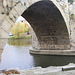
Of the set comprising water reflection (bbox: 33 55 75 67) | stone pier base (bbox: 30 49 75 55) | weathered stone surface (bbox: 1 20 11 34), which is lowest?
water reflection (bbox: 33 55 75 67)

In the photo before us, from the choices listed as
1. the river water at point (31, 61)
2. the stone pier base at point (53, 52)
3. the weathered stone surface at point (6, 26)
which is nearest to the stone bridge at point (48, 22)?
the stone pier base at point (53, 52)

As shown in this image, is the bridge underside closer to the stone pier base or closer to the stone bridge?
the stone bridge

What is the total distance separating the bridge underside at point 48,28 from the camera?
9.41 meters

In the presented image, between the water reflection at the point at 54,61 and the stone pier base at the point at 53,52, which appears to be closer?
the water reflection at the point at 54,61

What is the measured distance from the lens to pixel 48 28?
1162cm

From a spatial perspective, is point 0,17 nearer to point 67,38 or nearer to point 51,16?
point 51,16

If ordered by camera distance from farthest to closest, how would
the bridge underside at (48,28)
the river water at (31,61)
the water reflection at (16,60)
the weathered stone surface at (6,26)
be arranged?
the bridge underside at (48,28) → the river water at (31,61) → the water reflection at (16,60) → the weathered stone surface at (6,26)

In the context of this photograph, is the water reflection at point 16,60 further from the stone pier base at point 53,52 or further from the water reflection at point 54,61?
the stone pier base at point 53,52

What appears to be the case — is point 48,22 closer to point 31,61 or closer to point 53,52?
point 53,52

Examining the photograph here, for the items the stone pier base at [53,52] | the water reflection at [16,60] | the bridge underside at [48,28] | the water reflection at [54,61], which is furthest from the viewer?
the stone pier base at [53,52]

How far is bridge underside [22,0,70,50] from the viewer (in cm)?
941

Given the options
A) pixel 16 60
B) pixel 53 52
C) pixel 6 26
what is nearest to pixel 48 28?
pixel 53 52

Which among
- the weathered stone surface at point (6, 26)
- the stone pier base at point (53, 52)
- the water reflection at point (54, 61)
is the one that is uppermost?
the weathered stone surface at point (6, 26)

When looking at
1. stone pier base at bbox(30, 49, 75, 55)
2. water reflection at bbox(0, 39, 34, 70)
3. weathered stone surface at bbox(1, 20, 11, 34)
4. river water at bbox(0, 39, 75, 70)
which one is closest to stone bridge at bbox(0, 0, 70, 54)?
stone pier base at bbox(30, 49, 75, 55)
